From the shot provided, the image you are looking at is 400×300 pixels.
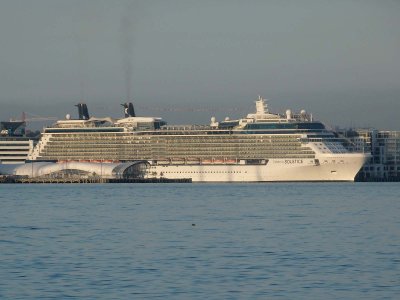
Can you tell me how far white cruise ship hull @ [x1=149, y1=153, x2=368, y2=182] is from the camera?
10881cm

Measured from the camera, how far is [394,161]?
147625mm

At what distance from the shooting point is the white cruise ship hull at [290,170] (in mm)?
108812

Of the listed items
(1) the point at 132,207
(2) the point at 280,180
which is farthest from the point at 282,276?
(2) the point at 280,180

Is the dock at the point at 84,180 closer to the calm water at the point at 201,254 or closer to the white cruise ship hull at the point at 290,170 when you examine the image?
the white cruise ship hull at the point at 290,170

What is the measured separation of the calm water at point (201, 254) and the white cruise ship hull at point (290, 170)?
56.6 m

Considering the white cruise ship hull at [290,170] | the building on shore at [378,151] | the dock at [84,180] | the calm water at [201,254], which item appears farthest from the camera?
the building on shore at [378,151]

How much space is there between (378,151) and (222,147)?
37409 mm

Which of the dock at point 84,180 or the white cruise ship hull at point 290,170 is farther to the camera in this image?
the dock at point 84,180

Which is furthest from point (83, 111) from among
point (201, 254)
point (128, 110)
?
point (201, 254)

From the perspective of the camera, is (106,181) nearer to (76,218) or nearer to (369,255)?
(76,218)

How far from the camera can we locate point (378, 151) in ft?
476

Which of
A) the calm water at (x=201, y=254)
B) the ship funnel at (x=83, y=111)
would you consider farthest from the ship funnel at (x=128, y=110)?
the calm water at (x=201, y=254)

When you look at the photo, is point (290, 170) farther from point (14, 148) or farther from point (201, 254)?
point (201, 254)

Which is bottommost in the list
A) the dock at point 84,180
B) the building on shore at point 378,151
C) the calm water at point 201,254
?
the calm water at point 201,254
